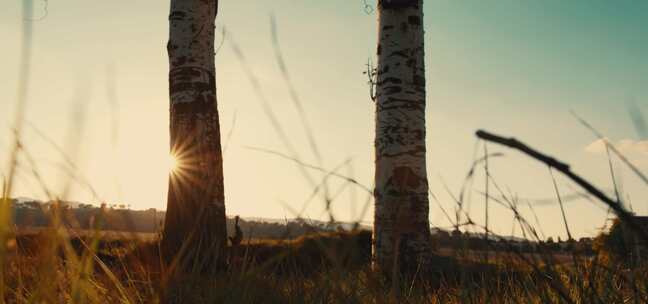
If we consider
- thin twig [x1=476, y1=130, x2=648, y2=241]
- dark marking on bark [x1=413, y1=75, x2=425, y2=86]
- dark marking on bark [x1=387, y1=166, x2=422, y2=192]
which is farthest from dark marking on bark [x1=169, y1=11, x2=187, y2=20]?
thin twig [x1=476, y1=130, x2=648, y2=241]

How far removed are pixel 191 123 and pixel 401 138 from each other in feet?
7.83

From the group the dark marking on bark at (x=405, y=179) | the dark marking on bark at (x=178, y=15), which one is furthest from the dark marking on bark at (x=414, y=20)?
the dark marking on bark at (x=178, y=15)

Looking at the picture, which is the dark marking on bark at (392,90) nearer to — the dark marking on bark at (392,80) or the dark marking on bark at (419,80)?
the dark marking on bark at (392,80)

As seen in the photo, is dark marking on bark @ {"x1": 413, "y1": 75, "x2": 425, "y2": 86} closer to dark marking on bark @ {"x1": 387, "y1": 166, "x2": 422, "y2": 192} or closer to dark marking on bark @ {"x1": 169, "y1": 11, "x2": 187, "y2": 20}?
dark marking on bark @ {"x1": 387, "y1": 166, "x2": 422, "y2": 192}

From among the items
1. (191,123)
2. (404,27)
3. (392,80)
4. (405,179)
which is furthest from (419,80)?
(191,123)

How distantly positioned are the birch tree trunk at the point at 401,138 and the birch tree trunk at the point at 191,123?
1.86m

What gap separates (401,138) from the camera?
16.6 feet

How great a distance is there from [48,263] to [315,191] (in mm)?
706

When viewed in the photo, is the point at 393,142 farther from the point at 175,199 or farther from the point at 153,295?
the point at 153,295

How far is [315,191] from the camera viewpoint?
4.81 ft

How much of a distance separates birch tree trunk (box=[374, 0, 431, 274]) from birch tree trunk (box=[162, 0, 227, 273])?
186cm

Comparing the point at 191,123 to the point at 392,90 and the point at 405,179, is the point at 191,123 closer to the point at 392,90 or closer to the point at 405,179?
the point at 392,90

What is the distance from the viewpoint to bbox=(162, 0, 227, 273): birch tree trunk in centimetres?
578

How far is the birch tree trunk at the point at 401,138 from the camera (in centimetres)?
486
